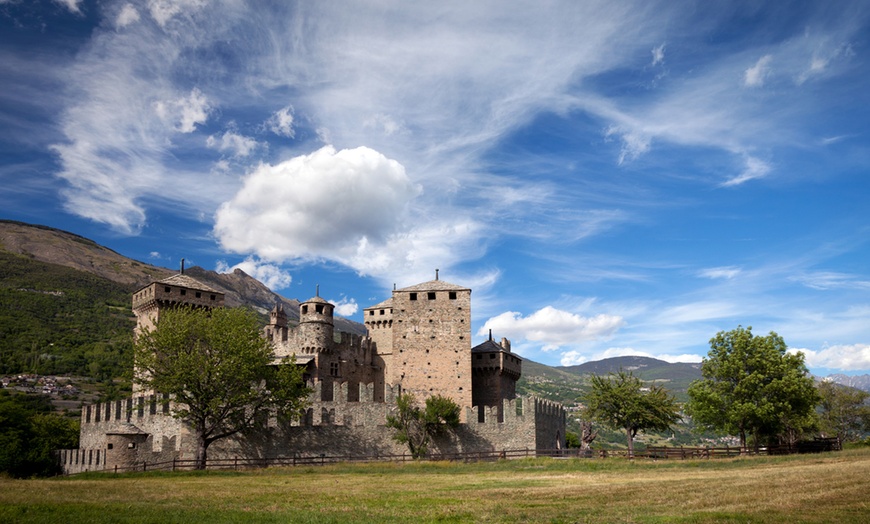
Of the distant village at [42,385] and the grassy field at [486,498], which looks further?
the distant village at [42,385]

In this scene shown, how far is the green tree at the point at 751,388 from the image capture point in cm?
4494

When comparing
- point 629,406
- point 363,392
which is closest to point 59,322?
point 363,392

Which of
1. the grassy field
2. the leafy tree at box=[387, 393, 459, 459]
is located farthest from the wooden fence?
the grassy field

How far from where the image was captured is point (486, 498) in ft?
74.3

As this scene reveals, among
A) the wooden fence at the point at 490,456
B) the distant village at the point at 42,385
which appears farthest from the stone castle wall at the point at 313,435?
the distant village at the point at 42,385

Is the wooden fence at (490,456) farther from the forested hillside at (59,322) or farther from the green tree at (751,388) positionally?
the forested hillside at (59,322)

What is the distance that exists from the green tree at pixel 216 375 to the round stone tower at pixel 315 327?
1533 cm

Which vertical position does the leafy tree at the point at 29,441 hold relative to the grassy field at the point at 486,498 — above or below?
above

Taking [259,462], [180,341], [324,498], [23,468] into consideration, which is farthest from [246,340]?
[324,498]

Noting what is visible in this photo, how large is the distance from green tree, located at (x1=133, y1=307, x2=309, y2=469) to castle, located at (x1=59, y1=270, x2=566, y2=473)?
193 centimetres

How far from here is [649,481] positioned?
27.3m

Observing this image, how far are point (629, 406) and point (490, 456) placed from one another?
11.4 m

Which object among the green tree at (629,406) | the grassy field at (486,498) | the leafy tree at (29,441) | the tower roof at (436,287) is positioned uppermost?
the tower roof at (436,287)

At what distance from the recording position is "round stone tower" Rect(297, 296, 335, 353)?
61562 millimetres
